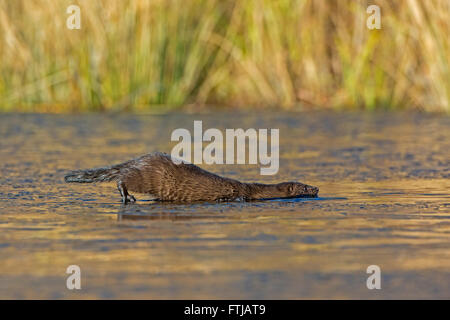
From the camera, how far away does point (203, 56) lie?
1747 cm

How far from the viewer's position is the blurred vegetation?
16.4 meters

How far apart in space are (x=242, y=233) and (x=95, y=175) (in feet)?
7.02

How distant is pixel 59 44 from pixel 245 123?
11.9 ft

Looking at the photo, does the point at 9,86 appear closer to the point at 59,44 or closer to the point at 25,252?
the point at 59,44

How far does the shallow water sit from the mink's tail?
0.16 metres

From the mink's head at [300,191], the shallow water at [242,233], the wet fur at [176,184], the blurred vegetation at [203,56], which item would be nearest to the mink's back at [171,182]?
the wet fur at [176,184]

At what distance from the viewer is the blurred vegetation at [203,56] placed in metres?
16.4

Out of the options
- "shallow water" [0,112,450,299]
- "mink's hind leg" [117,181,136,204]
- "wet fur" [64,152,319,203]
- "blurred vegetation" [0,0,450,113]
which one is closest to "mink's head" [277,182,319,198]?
"wet fur" [64,152,319,203]

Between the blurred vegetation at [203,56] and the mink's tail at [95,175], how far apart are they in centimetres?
851

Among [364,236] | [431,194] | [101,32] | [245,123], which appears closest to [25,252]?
[364,236]

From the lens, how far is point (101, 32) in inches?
645

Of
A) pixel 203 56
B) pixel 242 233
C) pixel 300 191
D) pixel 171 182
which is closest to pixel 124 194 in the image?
pixel 171 182

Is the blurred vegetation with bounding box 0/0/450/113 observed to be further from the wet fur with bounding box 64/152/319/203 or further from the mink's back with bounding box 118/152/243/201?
the mink's back with bounding box 118/152/243/201

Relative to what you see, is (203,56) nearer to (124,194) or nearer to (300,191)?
(300,191)
